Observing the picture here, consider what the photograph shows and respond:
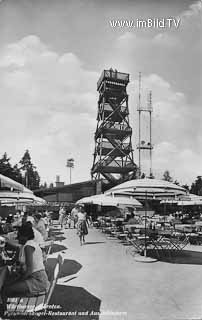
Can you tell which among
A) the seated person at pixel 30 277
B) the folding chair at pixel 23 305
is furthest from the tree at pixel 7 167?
the folding chair at pixel 23 305

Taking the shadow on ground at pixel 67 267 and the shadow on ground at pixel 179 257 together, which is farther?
the shadow on ground at pixel 179 257

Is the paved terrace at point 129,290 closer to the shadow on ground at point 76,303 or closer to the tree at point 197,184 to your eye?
the shadow on ground at point 76,303

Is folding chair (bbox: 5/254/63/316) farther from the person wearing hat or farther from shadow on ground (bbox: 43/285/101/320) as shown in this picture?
shadow on ground (bbox: 43/285/101/320)

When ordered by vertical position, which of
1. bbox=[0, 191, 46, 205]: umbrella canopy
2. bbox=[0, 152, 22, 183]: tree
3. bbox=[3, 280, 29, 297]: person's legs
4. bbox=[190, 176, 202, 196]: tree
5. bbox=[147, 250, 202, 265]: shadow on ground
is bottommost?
bbox=[147, 250, 202, 265]: shadow on ground

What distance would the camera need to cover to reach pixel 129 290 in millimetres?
4375

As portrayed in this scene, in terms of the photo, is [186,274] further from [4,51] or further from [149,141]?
[4,51]

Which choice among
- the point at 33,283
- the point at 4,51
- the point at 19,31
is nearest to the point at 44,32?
the point at 19,31

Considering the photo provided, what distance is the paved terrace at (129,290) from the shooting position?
3611 mm

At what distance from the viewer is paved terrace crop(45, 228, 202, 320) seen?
11.8ft

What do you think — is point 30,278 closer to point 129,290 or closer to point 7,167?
point 129,290

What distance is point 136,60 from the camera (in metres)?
4.34

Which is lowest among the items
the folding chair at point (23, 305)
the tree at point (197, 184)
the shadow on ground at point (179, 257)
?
the shadow on ground at point (179, 257)

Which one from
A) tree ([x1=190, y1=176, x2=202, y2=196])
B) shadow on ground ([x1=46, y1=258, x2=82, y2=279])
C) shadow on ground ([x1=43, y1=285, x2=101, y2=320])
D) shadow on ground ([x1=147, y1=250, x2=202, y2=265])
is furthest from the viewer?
shadow on ground ([x1=147, y1=250, x2=202, y2=265])

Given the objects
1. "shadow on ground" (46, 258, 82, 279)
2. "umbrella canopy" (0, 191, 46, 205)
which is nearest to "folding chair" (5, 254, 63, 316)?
"shadow on ground" (46, 258, 82, 279)
